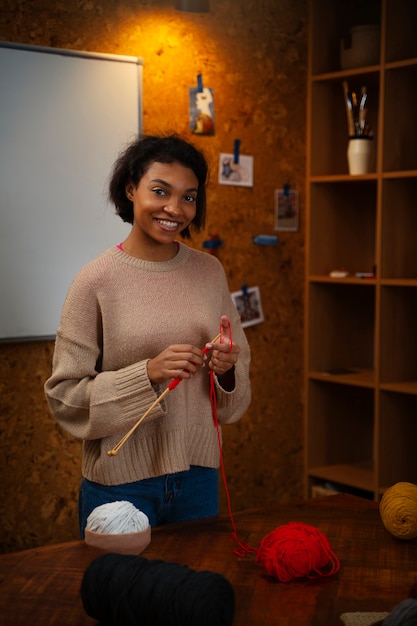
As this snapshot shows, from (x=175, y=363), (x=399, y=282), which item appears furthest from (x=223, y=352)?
(x=399, y=282)

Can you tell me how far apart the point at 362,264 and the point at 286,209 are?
47 centimetres

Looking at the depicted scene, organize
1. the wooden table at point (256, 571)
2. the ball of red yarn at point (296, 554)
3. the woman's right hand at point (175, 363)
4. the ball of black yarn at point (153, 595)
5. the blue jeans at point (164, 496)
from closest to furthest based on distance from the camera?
the ball of black yarn at point (153, 595) < the wooden table at point (256, 571) < the ball of red yarn at point (296, 554) < the woman's right hand at point (175, 363) < the blue jeans at point (164, 496)

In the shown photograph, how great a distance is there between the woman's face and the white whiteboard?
1.03 metres

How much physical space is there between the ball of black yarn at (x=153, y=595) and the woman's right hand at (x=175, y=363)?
0.56 m

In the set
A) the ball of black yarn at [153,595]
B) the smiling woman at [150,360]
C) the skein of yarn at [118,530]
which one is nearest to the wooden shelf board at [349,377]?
the smiling woman at [150,360]

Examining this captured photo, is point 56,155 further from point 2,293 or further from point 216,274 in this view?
point 216,274

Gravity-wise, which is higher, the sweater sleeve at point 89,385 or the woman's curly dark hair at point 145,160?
the woman's curly dark hair at point 145,160

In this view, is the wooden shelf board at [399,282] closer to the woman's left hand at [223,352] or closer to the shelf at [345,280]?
the shelf at [345,280]

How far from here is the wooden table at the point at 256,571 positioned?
1563 millimetres

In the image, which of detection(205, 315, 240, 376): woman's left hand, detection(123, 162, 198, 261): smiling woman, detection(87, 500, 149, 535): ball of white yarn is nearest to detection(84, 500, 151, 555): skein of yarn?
detection(87, 500, 149, 535): ball of white yarn

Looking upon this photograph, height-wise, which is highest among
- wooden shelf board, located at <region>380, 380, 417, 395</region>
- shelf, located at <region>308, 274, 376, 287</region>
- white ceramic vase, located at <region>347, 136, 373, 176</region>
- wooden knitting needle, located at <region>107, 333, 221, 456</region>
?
white ceramic vase, located at <region>347, 136, 373, 176</region>

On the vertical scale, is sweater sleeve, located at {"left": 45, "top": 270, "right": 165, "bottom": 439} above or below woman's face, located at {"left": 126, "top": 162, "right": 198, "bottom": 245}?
below

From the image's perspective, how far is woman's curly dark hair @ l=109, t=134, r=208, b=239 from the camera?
7.20 feet

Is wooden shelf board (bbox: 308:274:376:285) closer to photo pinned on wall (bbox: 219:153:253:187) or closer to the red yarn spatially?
photo pinned on wall (bbox: 219:153:253:187)
